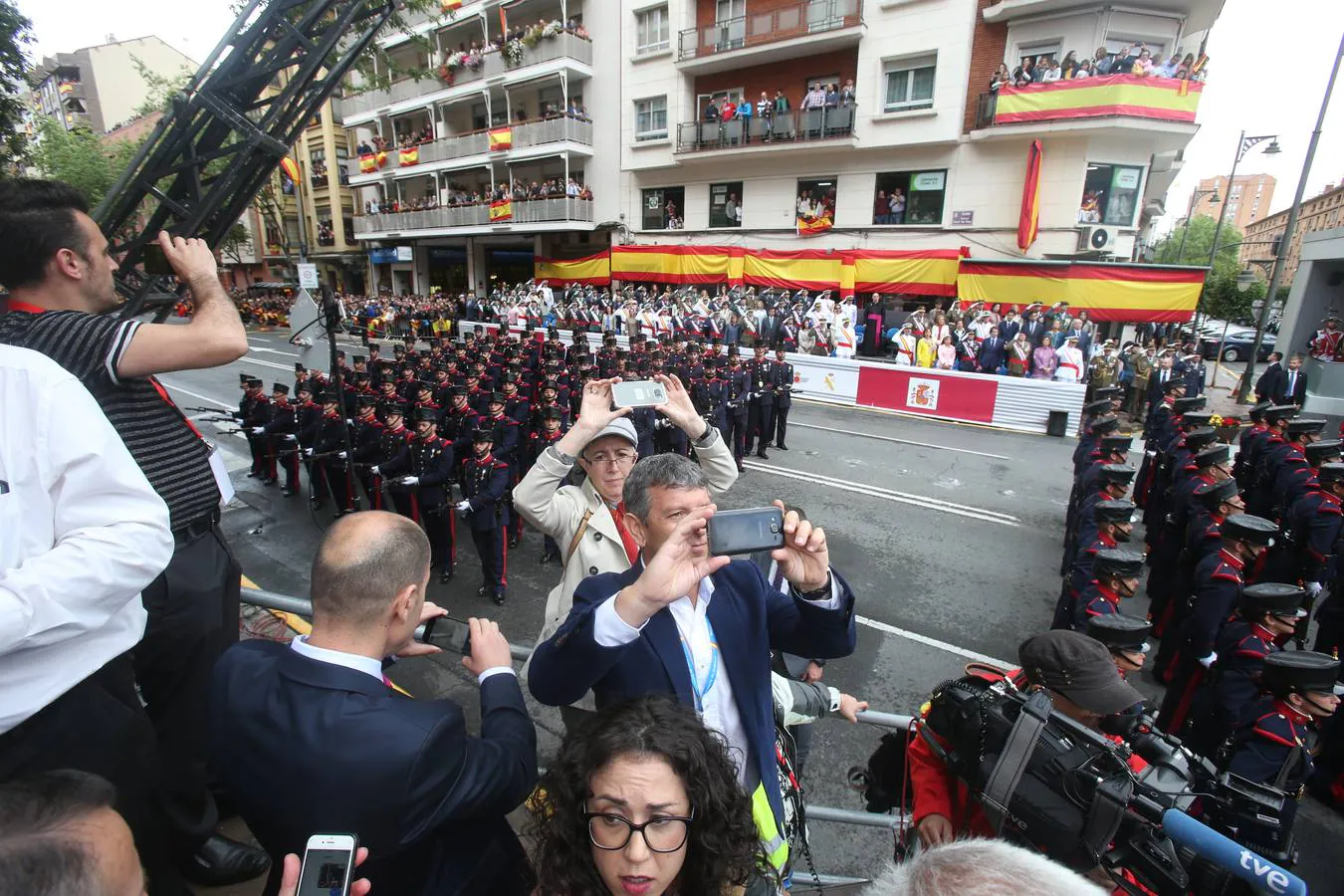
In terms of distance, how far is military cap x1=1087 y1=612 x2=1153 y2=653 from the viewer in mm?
3104

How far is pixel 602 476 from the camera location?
354cm

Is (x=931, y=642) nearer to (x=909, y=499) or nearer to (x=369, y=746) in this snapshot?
(x=909, y=499)

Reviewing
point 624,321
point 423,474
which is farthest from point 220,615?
point 624,321

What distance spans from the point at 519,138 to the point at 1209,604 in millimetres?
29457

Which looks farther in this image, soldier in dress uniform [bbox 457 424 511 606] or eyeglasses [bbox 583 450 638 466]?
soldier in dress uniform [bbox 457 424 511 606]

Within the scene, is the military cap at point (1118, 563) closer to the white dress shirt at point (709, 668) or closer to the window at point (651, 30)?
the white dress shirt at point (709, 668)

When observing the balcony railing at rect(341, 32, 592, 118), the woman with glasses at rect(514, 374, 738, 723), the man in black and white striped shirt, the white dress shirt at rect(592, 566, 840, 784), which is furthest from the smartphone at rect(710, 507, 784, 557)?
the balcony railing at rect(341, 32, 592, 118)

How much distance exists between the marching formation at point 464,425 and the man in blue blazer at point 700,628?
133cm

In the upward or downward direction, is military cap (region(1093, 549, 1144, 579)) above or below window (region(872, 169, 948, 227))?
below

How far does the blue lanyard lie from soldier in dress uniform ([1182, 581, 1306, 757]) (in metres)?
3.29

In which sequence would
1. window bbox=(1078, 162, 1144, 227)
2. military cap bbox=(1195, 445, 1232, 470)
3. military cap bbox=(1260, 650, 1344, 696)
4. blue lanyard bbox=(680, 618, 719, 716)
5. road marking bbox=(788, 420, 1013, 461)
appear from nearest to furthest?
blue lanyard bbox=(680, 618, 719, 716) < military cap bbox=(1260, 650, 1344, 696) < military cap bbox=(1195, 445, 1232, 470) < road marking bbox=(788, 420, 1013, 461) < window bbox=(1078, 162, 1144, 227)

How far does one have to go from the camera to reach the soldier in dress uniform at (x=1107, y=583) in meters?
4.01

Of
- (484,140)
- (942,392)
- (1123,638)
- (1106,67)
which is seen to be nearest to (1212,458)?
(1123,638)

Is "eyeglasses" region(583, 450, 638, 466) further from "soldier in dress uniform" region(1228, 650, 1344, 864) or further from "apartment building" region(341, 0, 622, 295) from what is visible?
"apartment building" region(341, 0, 622, 295)
